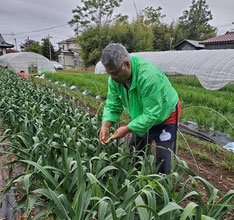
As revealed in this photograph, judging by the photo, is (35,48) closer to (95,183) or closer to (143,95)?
(143,95)

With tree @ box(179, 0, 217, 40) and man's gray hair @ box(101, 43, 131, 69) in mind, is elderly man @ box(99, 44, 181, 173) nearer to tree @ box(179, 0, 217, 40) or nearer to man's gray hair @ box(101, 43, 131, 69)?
man's gray hair @ box(101, 43, 131, 69)

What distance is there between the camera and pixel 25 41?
5306 centimetres

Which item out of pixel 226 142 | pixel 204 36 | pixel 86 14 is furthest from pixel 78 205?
pixel 204 36

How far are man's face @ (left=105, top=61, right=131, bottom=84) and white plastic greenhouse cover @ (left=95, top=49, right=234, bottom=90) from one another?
549 centimetres

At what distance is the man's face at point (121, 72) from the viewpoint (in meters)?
1.45

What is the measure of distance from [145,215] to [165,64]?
13.0 m

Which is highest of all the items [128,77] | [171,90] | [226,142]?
[128,77]

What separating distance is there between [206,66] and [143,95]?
949cm

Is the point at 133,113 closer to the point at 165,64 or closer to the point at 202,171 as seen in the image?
the point at 202,171

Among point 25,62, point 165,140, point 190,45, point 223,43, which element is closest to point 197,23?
point 190,45

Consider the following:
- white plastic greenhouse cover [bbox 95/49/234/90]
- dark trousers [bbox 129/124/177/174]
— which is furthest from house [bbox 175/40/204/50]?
dark trousers [bbox 129/124/177/174]

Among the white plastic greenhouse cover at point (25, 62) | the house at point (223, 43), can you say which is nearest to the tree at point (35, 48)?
the white plastic greenhouse cover at point (25, 62)

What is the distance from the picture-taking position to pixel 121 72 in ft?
4.91

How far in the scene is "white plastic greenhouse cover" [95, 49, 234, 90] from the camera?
346 inches
